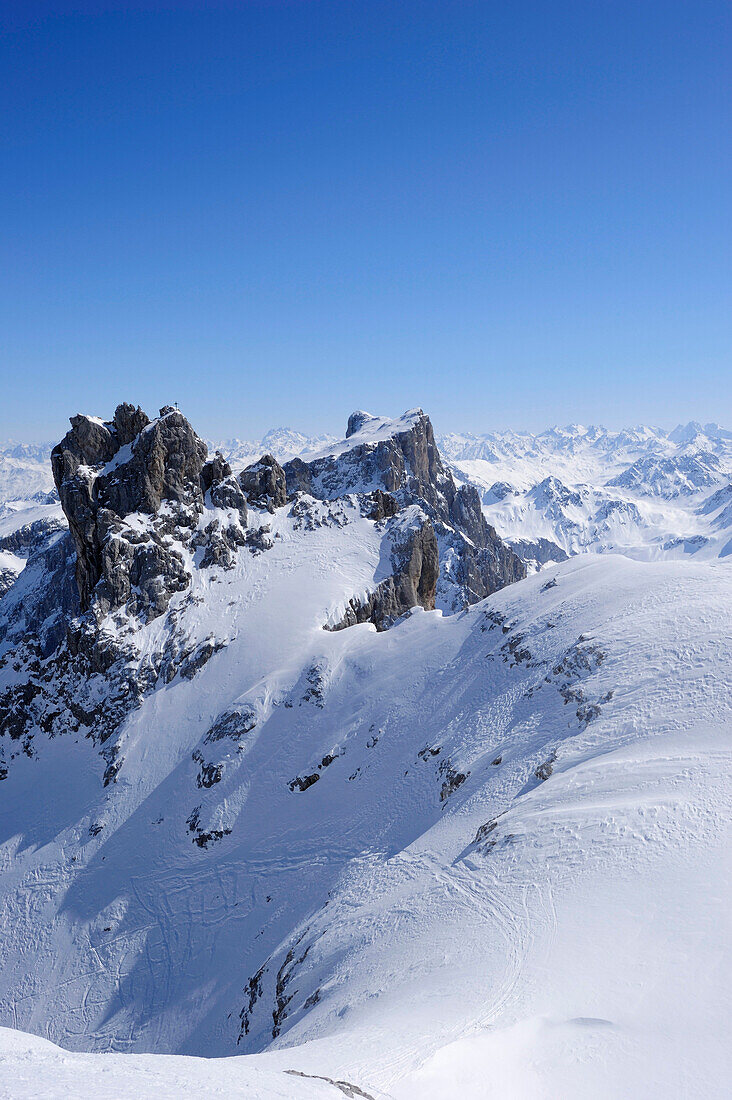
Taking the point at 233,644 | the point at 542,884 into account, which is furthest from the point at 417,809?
the point at 233,644

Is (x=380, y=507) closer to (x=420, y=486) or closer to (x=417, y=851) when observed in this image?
(x=420, y=486)

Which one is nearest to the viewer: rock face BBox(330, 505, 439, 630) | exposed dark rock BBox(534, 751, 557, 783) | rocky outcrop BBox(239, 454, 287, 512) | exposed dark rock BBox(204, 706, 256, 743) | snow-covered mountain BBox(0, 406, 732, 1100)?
snow-covered mountain BBox(0, 406, 732, 1100)

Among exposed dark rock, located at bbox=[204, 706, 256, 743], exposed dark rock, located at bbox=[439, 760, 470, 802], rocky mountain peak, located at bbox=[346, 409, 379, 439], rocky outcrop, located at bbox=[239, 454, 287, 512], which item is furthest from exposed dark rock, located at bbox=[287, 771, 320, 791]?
rocky mountain peak, located at bbox=[346, 409, 379, 439]

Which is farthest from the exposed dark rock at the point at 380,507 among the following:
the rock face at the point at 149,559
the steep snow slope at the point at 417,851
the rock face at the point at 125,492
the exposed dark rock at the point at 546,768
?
the exposed dark rock at the point at 546,768

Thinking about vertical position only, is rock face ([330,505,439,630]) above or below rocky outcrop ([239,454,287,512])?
below

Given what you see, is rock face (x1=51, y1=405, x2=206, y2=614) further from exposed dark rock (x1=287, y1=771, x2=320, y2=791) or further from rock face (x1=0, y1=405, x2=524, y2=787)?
exposed dark rock (x1=287, y1=771, x2=320, y2=791)

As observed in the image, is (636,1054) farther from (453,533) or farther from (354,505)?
(453,533)

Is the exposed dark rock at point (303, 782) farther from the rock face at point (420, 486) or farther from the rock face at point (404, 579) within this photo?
the rock face at point (420, 486)
